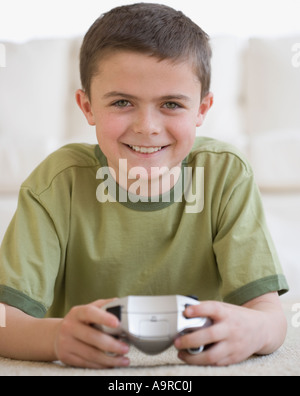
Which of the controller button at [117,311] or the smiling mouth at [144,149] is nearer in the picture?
the controller button at [117,311]

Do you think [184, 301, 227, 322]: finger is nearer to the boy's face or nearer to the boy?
the boy

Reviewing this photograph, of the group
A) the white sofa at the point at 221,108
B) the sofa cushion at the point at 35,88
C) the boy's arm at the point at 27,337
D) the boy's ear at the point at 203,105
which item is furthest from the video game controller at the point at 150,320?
the sofa cushion at the point at 35,88

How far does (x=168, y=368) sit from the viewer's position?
74cm

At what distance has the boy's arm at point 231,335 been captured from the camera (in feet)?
Result: 2.43

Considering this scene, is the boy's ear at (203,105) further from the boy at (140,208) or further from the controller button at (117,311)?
the controller button at (117,311)

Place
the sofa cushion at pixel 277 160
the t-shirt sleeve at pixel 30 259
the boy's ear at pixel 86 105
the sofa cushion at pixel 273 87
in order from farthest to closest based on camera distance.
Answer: the sofa cushion at pixel 273 87 → the sofa cushion at pixel 277 160 → the boy's ear at pixel 86 105 → the t-shirt sleeve at pixel 30 259

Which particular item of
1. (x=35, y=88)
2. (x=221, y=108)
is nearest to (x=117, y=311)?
(x=221, y=108)

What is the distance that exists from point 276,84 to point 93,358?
1.71 meters

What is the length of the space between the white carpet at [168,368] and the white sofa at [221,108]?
114 centimetres

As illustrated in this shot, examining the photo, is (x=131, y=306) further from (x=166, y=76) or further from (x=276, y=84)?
(x=276, y=84)

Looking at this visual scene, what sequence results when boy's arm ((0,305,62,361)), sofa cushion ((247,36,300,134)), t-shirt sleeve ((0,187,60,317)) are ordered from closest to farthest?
1. boy's arm ((0,305,62,361))
2. t-shirt sleeve ((0,187,60,317))
3. sofa cushion ((247,36,300,134))

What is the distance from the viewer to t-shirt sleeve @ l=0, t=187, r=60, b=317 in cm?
93

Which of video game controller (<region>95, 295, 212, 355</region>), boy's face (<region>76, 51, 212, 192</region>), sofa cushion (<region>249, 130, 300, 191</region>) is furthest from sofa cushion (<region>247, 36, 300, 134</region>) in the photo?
video game controller (<region>95, 295, 212, 355</region>)

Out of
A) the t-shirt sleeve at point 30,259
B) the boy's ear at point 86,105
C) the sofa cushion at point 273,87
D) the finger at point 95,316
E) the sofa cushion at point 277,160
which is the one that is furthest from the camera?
the sofa cushion at point 273,87
